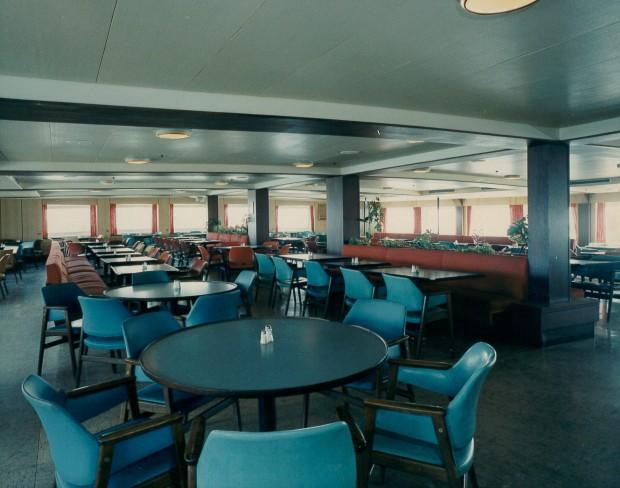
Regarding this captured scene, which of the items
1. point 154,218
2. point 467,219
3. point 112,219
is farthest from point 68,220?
point 467,219

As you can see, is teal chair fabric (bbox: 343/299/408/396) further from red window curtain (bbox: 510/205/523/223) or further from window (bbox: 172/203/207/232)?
window (bbox: 172/203/207/232)

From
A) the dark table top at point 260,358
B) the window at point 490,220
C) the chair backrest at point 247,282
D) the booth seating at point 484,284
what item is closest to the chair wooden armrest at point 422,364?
the dark table top at point 260,358

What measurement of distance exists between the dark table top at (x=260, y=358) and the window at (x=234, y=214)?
15.7 metres

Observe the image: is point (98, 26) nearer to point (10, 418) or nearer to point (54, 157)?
point (10, 418)

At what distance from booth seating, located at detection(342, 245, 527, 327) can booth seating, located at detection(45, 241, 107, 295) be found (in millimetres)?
3993

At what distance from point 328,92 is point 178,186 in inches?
355

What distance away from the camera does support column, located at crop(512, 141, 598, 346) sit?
4461 millimetres

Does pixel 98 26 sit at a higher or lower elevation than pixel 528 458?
higher

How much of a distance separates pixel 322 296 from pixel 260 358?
3246 mm

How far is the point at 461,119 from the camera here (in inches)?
169

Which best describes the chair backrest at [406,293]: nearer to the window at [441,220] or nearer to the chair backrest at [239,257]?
the chair backrest at [239,257]

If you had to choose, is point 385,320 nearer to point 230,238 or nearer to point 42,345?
point 42,345

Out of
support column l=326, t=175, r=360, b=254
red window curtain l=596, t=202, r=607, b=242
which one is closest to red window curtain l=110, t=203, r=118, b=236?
support column l=326, t=175, r=360, b=254

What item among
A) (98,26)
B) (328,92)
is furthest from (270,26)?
(328,92)
